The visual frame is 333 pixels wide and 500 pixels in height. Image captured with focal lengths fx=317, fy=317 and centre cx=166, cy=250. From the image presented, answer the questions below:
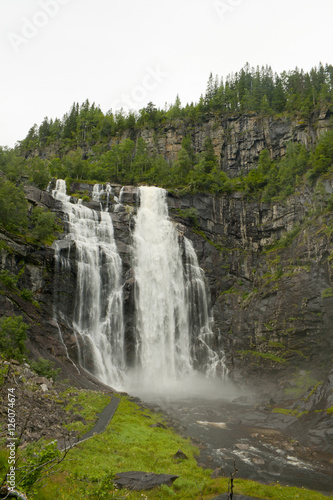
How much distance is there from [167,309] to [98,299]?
10677 mm

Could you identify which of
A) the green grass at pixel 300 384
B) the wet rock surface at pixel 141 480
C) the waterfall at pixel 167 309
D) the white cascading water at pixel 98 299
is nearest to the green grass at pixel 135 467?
the wet rock surface at pixel 141 480

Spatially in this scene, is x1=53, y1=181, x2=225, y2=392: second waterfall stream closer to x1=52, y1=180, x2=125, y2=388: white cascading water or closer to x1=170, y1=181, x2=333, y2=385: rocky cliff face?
x1=52, y1=180, x2=125, y2=388: white cascading water

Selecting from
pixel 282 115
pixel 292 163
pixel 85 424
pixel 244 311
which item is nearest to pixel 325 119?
pixel 282 115

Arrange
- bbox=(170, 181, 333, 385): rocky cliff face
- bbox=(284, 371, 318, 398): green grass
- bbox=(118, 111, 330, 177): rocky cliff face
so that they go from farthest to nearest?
1. bbox=(118, 111, 330, 177): rocky cliff face
2. bbox=(170, 181, 333, 385): rocky cliff face
3. bbox=(284, 371, 318, 398): green grass

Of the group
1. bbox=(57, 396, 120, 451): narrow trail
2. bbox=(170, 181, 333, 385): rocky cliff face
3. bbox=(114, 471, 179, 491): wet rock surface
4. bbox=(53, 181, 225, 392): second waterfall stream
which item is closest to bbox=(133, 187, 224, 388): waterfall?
bbox=(53, 181, 225, 392): second waterfall stream

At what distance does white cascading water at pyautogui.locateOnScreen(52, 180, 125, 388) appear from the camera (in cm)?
3850

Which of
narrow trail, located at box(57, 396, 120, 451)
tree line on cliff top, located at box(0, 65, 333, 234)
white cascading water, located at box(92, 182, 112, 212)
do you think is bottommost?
narrow trail, located at box(57, 396, 120, 451)

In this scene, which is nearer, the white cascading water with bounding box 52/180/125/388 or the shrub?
the shrub

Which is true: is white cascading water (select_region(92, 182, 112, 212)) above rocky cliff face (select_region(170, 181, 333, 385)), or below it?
above

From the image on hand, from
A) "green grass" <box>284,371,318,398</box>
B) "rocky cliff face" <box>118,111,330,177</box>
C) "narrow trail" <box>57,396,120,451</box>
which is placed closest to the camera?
"narrow trail" <box>57,396,120,451</box>

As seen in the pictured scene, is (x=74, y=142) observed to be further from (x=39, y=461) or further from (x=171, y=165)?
(x=39, y=461)

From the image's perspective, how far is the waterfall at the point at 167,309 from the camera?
4388 cm

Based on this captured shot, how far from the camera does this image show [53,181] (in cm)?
6134

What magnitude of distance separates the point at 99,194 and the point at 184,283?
2372 cm
